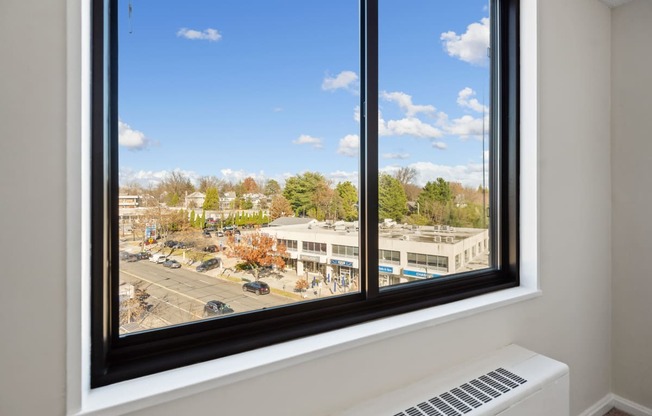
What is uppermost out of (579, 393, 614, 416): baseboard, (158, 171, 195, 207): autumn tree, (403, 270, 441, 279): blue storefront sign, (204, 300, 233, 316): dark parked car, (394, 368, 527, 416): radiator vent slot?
(158, 171, 195, 207): autumn tree

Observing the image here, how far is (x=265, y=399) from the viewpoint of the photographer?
3.40 ft

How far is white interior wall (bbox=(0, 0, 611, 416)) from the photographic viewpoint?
733 millimetres

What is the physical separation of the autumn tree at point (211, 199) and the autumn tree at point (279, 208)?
196 millimetres

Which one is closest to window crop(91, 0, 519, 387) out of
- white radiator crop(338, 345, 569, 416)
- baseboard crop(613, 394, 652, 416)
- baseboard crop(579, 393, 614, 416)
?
white radiator crop(338, 345, 569, 416)

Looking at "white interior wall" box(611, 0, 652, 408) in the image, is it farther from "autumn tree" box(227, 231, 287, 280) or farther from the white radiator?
"autumn tree" box(227, 231, 287, 280)

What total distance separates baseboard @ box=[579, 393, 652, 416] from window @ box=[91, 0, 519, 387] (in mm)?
1116

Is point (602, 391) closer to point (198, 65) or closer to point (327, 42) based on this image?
point (327, 42)

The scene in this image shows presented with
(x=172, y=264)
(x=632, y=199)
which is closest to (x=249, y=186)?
(x=172, y=264)

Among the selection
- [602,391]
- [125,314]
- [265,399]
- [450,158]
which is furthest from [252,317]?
[602,391]

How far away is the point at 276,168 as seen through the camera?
1229 millimetres

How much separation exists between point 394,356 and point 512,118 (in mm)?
1395

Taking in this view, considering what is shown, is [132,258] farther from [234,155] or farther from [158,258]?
[234,155]

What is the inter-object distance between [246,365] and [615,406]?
8.29 feet

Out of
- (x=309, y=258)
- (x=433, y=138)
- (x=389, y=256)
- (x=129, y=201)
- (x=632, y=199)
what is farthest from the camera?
(x=632, y=199)
